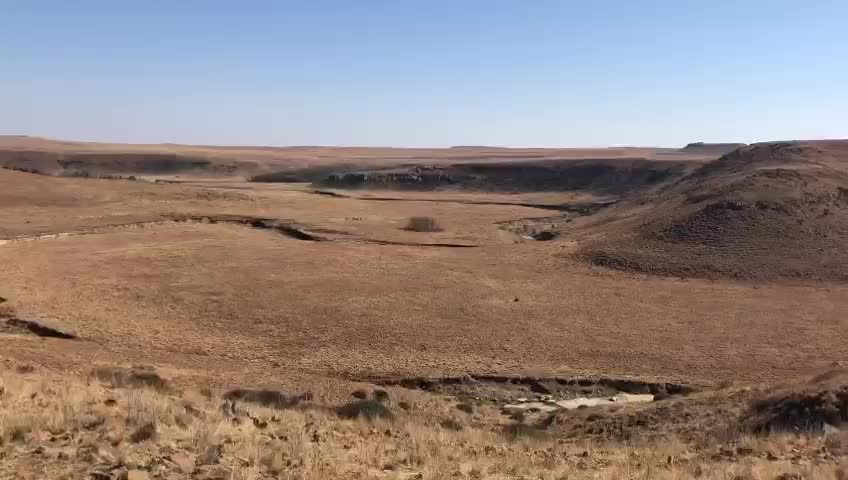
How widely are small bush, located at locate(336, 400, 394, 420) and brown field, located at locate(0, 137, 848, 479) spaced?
431mm

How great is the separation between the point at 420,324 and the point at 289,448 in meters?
11.5

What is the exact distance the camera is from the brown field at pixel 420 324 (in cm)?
873

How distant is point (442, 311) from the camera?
21016 millimetres

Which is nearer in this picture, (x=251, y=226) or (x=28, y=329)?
(x=28, y=329)

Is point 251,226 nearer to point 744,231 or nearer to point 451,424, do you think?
point 744,231

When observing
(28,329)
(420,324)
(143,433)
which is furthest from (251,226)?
(143,433)

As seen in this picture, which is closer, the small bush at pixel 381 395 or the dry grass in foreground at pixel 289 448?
the dry grass in foreground at pixel 289 448

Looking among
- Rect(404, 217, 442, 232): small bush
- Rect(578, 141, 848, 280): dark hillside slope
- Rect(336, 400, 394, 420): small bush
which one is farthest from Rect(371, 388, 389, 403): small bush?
Rect(404, 217, 442, 232): small bush

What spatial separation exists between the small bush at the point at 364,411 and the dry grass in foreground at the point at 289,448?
65 cm

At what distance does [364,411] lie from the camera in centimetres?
1233

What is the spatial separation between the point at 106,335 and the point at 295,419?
937cm

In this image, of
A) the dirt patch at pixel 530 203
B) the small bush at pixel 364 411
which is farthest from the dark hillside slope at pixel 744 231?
the small bush at pixel 364 411

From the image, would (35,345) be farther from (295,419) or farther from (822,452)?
(822,452)

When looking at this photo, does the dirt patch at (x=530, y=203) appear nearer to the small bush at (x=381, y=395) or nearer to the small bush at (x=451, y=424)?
the small bush at (x=381, y=395)
